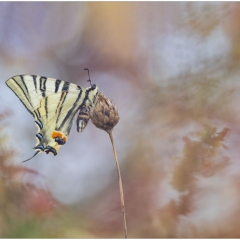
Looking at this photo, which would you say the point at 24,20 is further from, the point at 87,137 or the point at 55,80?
the point at 87,137

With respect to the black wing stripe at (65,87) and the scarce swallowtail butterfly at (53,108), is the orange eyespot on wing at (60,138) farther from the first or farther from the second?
the black wing stripe at (65,87)

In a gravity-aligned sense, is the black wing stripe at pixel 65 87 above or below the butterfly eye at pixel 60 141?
above

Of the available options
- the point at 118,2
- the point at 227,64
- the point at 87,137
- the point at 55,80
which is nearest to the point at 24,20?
the point at 55,80

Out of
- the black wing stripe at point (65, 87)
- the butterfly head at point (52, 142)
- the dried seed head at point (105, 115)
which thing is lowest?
the butterfly head at point (52, 142)

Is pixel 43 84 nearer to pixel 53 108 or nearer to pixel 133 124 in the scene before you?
pixel 53 108

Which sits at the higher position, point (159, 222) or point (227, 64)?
point (227, 64)

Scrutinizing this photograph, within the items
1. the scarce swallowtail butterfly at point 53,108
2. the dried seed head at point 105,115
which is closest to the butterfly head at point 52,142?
the scarce swallowtail butterfly at point 53,108

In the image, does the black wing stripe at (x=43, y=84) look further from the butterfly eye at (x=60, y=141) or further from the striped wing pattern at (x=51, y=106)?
the butterfly eye at (x=60, y=141)

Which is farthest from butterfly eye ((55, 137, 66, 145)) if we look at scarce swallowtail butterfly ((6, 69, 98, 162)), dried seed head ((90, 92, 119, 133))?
dried seed head ((90, 92, 119, 133))
